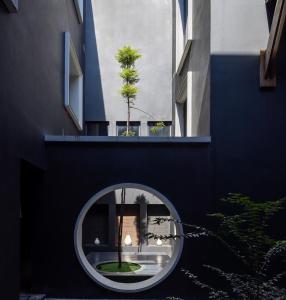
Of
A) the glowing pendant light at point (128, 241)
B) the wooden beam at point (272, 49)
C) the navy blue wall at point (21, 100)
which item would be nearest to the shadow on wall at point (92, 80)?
the glowing pendant light at point (128, 241)

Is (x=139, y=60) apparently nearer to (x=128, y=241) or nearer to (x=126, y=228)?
(x=126, y=228)

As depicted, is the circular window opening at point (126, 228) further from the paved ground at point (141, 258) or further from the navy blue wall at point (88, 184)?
the navy blue wall at point (88, 184)

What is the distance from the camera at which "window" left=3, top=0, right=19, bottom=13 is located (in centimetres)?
482

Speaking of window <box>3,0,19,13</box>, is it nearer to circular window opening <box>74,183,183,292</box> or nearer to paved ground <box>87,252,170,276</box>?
paved ground <box>87,252,170,276</box>

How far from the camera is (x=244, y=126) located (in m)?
7.20

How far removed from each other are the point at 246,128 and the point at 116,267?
608 cm

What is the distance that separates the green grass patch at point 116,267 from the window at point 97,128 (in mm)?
4250

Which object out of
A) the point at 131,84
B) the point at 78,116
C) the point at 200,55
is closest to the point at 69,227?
the point at 200,55

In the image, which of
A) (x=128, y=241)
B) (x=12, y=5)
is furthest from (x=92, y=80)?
(x=12, y=5)

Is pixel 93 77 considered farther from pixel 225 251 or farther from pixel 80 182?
pixel 225 251

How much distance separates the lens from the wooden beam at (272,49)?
642 centimetres

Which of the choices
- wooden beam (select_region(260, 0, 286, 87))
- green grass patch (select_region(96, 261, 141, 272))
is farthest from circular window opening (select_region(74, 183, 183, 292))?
wooden beam (select_region(260, 0, 286, 87))

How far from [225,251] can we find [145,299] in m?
1.46

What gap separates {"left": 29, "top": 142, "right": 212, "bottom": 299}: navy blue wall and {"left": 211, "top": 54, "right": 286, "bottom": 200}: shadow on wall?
34 centimetres
